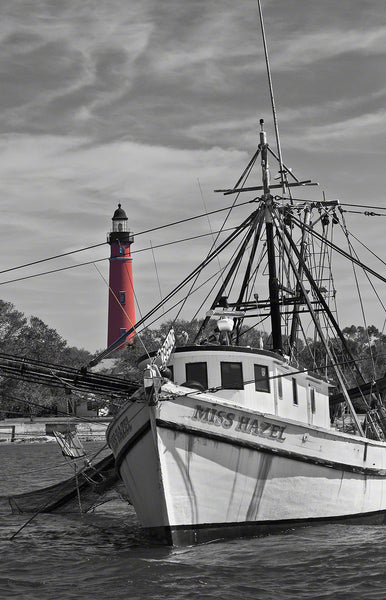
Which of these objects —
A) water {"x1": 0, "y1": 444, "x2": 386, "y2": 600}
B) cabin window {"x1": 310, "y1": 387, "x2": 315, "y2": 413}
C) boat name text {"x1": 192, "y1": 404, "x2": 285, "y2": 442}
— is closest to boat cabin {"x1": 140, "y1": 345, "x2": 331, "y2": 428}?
boat name text {"x1": 192, "y1": 404, "x2": 285, "y2": 442}

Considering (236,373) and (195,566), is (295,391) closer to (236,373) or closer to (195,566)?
(236,373)

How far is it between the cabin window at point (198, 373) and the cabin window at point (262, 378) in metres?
1.43

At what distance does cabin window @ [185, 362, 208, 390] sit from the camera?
22781 millimetres

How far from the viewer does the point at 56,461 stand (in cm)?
5788

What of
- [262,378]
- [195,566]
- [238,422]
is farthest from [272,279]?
[195,566]

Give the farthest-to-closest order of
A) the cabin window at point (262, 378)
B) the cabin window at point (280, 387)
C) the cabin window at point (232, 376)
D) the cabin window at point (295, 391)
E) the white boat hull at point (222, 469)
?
the cabin window at point (295, 391)
the cabin window at point (280, 387)
the cabin window at point (262, 378)
the cabin window at point (232, 376)
the white boat hull at point (222, 469)

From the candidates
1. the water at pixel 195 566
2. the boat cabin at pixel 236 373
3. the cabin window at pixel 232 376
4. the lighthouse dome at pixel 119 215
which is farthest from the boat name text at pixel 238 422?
the lighthouse dome at pixel 119 215

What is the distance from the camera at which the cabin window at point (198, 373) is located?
2278cm

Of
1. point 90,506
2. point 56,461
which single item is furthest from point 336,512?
point 56,461

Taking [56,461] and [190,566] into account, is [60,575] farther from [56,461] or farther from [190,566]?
[56,461]

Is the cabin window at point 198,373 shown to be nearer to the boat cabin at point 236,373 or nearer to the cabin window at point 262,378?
the boat cabin at point 236,373

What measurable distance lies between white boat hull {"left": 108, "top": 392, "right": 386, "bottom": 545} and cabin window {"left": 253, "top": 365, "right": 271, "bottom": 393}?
66.6 inches

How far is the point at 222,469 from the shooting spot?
818 inches

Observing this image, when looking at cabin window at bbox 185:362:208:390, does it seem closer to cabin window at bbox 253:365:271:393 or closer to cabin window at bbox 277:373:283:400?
cabin window at bbox 253:365:271:393
